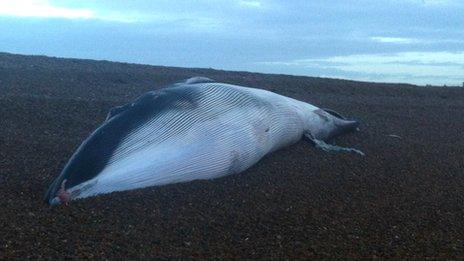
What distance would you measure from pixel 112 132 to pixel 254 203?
125cm

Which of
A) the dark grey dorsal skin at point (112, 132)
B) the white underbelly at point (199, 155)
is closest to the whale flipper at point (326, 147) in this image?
the white underbelly at point (199, 155)

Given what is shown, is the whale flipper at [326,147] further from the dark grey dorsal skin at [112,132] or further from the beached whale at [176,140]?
the dark grey dorsal skin at [112,132]

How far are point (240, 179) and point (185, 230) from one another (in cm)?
156

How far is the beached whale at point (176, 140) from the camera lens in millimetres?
6285

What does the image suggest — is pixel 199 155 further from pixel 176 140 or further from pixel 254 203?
pixel 254 203

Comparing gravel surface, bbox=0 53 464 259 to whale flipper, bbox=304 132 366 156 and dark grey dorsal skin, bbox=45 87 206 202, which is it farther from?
dark grey dorsal skin, bbox=45 87 206 202

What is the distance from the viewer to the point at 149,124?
675cm

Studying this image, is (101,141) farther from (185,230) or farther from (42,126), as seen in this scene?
(42,126)

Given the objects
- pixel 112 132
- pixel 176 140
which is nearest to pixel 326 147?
pixel 176 140

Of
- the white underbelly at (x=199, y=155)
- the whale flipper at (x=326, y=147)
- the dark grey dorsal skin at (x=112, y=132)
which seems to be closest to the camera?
the dark grey dorsal skin at (x=112, y=132)

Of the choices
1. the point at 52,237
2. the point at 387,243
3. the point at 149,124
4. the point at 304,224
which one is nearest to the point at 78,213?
the point at 52,237

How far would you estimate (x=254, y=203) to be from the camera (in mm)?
6402

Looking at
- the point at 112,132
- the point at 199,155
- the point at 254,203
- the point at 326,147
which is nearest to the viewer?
the point at 254,203

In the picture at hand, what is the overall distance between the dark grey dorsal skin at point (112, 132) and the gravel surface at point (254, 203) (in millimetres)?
246
